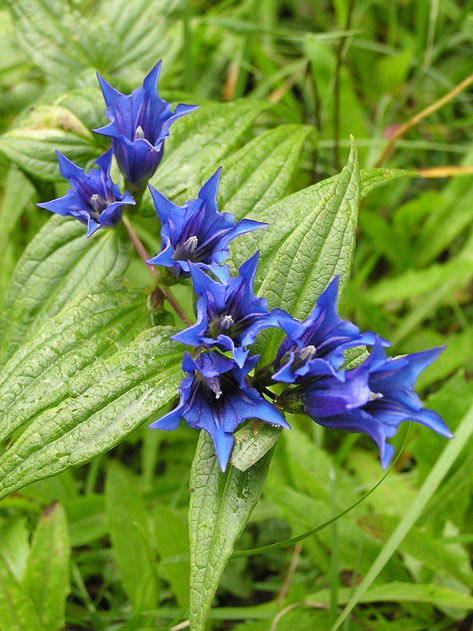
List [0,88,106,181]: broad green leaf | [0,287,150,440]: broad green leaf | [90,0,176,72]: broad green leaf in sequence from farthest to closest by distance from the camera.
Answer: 1. [90,0,176,72]: broad green leaf
2. [0,88,106,181]: broad green leaf
3. [0,287,150,440]: broad green leaf

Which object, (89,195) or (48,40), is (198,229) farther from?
(48,40)

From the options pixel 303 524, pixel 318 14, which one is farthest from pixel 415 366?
pixel 318 14

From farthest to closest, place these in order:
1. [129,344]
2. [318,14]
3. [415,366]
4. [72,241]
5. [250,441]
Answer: [318,14] < [72,241] < [129,344] < [250,441] < [415,366]

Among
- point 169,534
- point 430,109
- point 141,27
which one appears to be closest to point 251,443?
point 169,534

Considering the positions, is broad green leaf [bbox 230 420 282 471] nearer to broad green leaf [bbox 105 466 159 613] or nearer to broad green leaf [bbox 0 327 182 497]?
broad green leaf [bbox 0 327 182 497]

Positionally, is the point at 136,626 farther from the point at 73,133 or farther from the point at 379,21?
the point at 379,21

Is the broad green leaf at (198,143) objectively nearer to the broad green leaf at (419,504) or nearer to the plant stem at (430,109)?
the plant stem at (430,109)

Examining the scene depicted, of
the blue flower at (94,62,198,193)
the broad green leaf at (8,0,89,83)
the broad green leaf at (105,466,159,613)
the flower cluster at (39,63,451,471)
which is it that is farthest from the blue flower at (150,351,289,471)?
the broad green leaf at (8,0,89,83)
